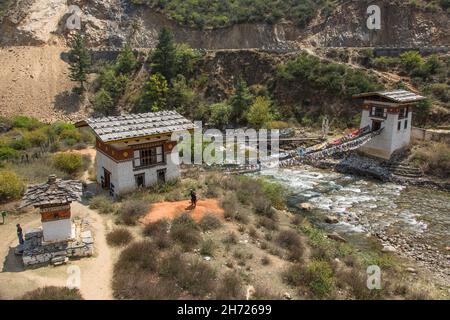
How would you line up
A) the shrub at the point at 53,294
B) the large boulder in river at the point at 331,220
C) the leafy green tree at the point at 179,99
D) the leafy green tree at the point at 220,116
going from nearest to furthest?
1. the shrub at the point at 53,294
2. the large boulder in river at the point at 331,220
3. the leafy green tree at the point at 220,116
4. the leafy green tree at the point at 179,99

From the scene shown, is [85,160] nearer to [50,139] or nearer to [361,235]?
[50,139]

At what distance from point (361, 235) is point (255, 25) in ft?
140

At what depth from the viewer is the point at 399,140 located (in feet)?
107

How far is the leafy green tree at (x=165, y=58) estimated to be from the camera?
153ft

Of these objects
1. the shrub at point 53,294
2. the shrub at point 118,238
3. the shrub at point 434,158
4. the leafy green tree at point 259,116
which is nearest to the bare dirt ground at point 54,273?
the shrub at point 118,238

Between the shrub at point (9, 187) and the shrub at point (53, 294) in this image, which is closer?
the shrub at point (53, 294)

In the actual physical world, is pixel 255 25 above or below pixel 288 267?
above

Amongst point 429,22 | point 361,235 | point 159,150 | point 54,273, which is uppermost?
point 429,22

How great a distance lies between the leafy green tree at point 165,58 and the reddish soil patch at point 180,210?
2904 cm

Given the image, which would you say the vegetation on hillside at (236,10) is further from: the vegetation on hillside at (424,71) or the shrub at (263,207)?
the shrub at (263,207)

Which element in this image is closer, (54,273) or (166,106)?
(54,273)

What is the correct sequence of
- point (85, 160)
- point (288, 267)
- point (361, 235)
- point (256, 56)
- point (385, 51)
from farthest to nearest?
1. point (256, 56)
2. point (385, 51)
3. point (85, 160)
4. point (361, 235)
5. point (288, 267)

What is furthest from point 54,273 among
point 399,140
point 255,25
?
point 255,25

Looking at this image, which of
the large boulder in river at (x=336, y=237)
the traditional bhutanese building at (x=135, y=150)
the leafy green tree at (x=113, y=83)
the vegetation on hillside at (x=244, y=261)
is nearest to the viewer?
the vegetation on hillside at (x=244, y=261)
